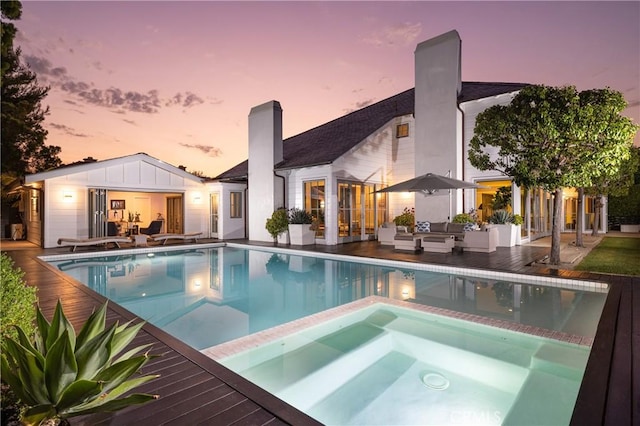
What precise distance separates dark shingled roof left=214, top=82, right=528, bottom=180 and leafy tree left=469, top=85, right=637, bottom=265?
5.09m

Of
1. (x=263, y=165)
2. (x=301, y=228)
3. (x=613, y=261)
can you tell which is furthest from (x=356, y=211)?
(x=613, y=261)

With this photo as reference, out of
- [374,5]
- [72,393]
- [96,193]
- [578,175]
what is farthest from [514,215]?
[96,193]

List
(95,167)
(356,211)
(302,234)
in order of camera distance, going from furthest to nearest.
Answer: (356,211) < (95,167) < (302,234)

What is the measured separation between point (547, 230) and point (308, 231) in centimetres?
1113

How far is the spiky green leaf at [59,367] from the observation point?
1.64 meters

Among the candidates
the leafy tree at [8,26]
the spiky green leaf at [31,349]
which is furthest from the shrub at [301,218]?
the spiky green leaf at [31,349]

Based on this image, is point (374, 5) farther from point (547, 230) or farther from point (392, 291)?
point (547, 230)

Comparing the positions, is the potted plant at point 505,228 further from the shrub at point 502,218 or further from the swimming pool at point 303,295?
the swimming pool at point 303,295

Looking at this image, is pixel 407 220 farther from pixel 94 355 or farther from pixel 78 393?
pixel 78 393

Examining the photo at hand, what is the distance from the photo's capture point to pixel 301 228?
13.2 metres

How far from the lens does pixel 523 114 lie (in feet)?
26.8

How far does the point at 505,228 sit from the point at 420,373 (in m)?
9.78

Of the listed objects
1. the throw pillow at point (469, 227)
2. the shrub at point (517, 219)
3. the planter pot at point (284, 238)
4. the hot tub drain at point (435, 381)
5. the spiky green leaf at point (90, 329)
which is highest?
the shrub at point (517, 219)

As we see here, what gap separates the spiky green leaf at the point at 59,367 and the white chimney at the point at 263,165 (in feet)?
41.9
